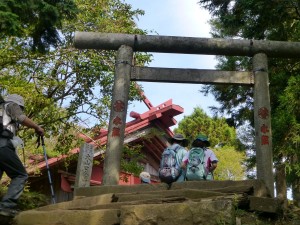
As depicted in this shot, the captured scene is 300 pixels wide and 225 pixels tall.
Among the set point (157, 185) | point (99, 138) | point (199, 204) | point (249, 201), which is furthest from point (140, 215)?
point (99, 138)

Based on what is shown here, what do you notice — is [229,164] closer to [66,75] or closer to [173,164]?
[66,75]

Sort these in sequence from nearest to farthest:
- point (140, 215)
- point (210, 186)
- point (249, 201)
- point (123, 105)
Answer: point (140, 215)
point (249, 201)
point (210, 186)
point (123, 105)

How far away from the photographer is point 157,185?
253 inches

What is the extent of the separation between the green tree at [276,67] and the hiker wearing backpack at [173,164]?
3252 millimetres

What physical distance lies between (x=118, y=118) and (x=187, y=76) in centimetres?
160

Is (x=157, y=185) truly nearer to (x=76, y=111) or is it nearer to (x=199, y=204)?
(x=199, y=204)

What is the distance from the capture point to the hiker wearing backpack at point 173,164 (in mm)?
6561

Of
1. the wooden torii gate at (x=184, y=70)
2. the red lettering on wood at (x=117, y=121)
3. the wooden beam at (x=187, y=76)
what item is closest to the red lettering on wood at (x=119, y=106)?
the wooden torii gate at (x=184, y=70)

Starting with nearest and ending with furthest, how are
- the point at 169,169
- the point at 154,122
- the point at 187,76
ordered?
1. the point at 169,169
2. the point at 187,76
3. the point at 154,122

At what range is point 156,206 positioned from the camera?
4645 mm

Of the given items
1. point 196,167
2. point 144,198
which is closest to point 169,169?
point 196,167

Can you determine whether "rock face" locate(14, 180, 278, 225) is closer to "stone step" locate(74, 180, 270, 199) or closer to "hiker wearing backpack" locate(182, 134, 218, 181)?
"stone step" locate(74, 180, 270, 199)

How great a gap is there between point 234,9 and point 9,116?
745 cm

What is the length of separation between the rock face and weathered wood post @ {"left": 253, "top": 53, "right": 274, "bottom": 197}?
77.1 inches
